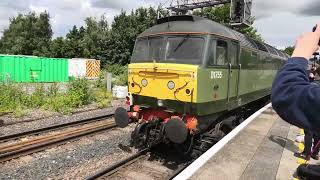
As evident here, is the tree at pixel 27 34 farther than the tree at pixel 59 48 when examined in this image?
Yes

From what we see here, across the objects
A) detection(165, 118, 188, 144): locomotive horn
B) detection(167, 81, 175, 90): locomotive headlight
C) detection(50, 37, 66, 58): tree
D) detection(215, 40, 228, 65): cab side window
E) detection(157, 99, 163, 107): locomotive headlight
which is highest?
detection(50, 37, 66, 58): tree

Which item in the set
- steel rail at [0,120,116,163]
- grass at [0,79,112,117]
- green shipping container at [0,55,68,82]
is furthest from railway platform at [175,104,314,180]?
green shipping container at [0,55,68,82]

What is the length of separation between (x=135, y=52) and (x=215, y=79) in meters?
2.30

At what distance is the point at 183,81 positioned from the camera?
8180 mm

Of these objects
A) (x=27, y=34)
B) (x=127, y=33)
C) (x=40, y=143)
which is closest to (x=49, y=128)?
(x=40, y=143)

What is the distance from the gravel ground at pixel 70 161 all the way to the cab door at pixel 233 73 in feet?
9.22

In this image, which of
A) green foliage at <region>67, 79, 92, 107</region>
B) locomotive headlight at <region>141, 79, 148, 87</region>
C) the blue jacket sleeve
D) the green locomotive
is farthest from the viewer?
green foliage at <region>67, 79, 92, 107</region>

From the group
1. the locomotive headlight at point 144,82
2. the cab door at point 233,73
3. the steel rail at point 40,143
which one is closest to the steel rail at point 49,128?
the steel rail at point 40,143

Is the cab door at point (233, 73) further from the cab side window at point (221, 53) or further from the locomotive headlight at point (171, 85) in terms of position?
the locomotive headlight at point (171, 85)

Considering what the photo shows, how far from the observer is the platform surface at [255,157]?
225 inches

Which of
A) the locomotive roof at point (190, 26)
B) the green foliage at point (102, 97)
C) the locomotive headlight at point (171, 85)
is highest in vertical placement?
the locomotive roof at point (190, 26)

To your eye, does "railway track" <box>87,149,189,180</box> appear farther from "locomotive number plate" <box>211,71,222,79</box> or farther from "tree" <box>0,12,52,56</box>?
"tree" <box>0,12,52,56</box>

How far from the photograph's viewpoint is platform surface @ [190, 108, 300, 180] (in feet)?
18.7

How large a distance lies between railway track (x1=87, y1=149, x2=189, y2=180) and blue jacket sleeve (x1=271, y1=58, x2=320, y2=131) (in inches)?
227
